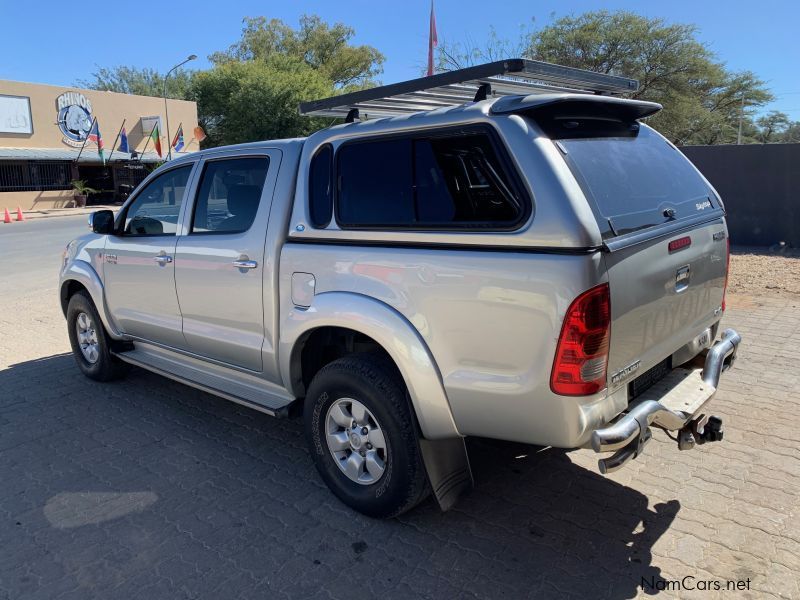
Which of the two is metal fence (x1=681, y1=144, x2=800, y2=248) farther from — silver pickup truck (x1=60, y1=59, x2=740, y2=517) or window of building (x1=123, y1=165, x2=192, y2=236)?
window of building (x1=123, y1=165, x2=192, y2=236)

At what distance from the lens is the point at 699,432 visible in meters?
3.19

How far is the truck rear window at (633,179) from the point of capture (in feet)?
8.94

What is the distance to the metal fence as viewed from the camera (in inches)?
445

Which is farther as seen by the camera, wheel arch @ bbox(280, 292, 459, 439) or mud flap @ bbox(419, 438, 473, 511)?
mud flap @ bbox(419, 438, 473, 511)

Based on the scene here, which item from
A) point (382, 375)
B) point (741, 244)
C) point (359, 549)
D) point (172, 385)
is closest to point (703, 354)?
point (382, 375)

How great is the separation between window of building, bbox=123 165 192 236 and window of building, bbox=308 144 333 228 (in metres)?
1.30

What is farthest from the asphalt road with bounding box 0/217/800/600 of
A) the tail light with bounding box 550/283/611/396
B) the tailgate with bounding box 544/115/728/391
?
the tail light with bounding box 550/283/611/396

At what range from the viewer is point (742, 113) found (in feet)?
107

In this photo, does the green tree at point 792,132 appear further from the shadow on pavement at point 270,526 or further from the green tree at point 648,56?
the shadow on pavement at point 270,526

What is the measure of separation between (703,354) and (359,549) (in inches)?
84.7

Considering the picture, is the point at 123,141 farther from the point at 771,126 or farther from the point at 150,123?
the point at 771,126

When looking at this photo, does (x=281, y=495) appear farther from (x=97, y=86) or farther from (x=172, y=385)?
(x=97, y=86)

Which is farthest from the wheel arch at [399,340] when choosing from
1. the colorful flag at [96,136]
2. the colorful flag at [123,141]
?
the colorful flag at [123,141]

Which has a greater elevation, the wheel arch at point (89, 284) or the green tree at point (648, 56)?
the green tree at point (648, 56)
